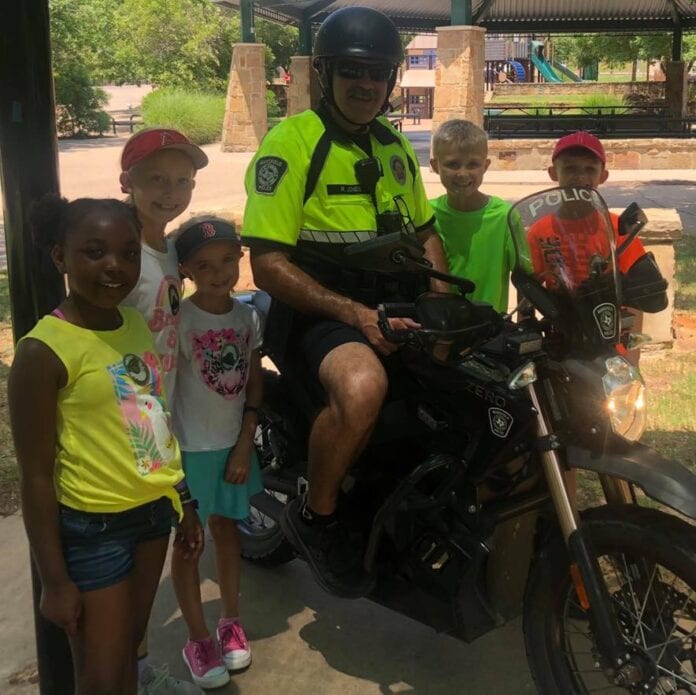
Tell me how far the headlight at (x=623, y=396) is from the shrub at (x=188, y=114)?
2423cm

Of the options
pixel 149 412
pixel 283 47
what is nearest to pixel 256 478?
pixel 149 412

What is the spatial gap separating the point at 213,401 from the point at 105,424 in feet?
2.56

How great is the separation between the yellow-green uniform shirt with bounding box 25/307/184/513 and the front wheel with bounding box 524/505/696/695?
3.55 feet

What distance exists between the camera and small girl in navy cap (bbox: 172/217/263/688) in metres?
2.97

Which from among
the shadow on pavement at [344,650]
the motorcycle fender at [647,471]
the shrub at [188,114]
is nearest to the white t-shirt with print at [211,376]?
the shadow on pavement at [344,650]

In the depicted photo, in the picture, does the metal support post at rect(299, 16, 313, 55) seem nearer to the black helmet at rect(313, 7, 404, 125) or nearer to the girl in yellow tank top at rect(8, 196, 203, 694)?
the black helmet at rect(313, 7, 404, 125)

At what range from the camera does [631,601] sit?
98.4 inches

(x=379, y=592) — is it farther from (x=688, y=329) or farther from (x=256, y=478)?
(x=688, y=329)

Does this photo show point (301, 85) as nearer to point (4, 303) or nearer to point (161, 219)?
point (4, 303)

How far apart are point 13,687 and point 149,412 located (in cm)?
130

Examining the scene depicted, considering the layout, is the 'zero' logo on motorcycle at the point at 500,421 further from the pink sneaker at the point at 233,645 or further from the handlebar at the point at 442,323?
the pink sneaker at the point at 233,645

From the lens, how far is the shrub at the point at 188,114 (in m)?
26.2

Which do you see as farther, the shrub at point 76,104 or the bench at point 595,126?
the shrub at point 76,104

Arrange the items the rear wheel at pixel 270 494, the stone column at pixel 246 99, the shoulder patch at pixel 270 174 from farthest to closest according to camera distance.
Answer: the stone column at pixel 246 99
the rear wheel at pixel 270 494
the shoulder patch at pixel 270 174
